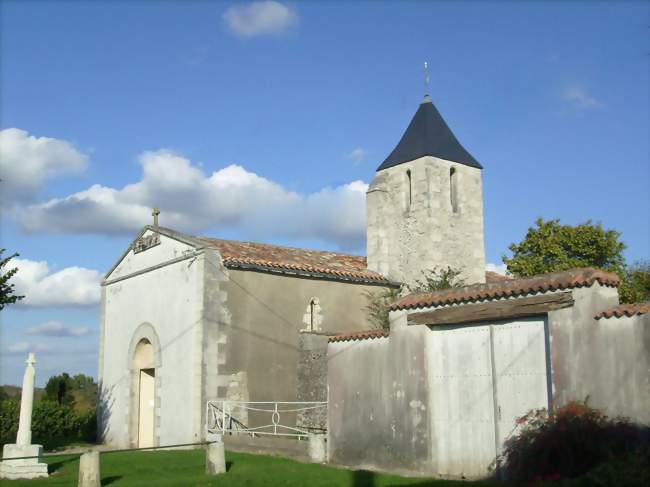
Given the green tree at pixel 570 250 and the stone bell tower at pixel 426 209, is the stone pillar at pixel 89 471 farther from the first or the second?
the green tree at pixel 570 250

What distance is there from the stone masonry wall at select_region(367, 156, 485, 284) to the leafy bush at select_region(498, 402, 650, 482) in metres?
12.4

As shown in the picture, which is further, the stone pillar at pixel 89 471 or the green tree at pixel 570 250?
the green tree at pixel 570 250

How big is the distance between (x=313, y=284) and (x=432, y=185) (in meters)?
5.36

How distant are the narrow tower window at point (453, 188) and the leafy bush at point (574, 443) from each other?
1405 centimetres

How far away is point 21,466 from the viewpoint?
602 inches

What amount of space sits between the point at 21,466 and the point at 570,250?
62.1ft

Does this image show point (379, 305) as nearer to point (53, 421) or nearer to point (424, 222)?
point (424, 222)

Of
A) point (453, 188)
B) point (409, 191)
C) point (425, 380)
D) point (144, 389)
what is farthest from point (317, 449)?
point (453, 188)

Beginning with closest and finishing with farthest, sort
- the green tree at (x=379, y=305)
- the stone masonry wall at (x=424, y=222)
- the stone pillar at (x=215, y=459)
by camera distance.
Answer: the stone pillar at (x=215, y=459) < the green tree at (x=379, y=305) < the stone masonry wall at (x=424, y=222)

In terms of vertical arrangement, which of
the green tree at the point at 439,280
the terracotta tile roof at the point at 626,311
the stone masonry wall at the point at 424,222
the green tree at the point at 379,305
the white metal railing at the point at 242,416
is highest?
the stone masonry wall at the point at 424,222

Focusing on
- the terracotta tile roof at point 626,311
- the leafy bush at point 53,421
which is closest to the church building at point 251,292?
the leafy bush at point 53,421

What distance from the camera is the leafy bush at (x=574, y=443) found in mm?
10508

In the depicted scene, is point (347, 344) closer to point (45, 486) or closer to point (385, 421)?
point (385, 421)

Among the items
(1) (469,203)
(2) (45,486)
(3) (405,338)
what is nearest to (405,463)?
(3) (405,338)
